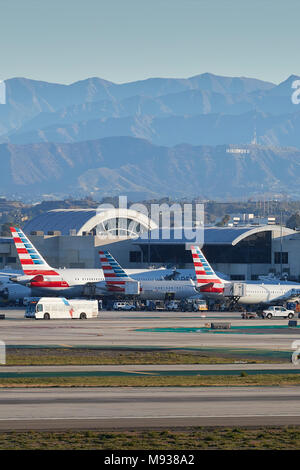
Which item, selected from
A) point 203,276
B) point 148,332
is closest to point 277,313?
point 203,276

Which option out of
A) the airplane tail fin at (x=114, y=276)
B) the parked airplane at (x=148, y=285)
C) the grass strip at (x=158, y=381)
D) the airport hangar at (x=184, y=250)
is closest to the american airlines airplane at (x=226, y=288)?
the parked airplane at (x=148, y=285)

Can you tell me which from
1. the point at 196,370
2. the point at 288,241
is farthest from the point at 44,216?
the point at 196,370

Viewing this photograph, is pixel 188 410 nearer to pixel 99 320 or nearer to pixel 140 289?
pixel 99 320

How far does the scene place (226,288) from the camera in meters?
110

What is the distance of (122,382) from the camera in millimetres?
48031

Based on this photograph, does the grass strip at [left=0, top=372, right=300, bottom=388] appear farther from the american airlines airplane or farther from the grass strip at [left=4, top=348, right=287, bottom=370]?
the american airlines airplane

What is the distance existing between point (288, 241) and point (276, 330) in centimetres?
6231

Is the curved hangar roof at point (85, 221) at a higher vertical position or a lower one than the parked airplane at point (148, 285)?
higher

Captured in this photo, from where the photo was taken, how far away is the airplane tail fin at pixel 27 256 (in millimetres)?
115812

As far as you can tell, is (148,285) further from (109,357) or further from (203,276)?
(109,357)

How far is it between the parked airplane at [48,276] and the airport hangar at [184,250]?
2112cm

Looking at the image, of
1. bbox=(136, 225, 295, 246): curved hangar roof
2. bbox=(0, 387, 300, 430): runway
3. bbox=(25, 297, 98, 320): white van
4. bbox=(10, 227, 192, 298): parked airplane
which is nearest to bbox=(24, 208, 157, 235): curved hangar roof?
bbox=(136, 225, 295, 246): curved hangar roof

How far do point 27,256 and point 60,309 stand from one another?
20734mm

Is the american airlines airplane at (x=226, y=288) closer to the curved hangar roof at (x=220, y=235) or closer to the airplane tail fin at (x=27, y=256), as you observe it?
the airplane tail fin at (x=27, y=256)
